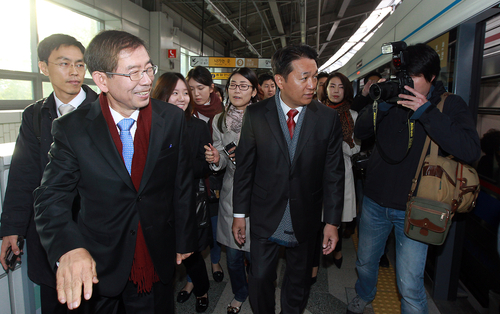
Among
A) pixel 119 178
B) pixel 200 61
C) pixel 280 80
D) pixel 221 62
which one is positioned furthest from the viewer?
pixel 221 62

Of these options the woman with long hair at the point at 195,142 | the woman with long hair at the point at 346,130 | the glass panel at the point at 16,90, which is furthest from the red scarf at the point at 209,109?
the glass panel at the point at 16,90

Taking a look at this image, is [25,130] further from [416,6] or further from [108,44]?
[416,6]

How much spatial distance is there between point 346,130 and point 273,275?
1519 millimetres

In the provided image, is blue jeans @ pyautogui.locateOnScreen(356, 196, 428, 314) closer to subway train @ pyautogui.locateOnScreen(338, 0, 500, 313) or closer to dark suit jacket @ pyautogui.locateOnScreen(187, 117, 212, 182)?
subway train @ pyautogui.locateOnScreen(338, 0, 500, 313)

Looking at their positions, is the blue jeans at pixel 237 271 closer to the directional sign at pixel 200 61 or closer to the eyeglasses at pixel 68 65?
the eyeglasses at pixel 68 65

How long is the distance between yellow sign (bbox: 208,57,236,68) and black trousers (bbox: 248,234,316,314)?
8051mm

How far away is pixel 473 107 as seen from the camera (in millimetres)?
2348

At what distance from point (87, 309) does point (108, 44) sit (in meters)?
1.18

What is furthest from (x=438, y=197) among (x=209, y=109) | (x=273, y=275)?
(x=209, y=109)

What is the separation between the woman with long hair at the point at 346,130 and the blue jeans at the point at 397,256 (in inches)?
21.3

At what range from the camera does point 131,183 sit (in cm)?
135

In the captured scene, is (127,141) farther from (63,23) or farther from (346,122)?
(63,23)

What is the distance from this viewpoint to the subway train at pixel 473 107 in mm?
2205

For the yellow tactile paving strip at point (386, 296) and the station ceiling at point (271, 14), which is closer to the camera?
the yellow tactile paving strip at point (386, 296)
